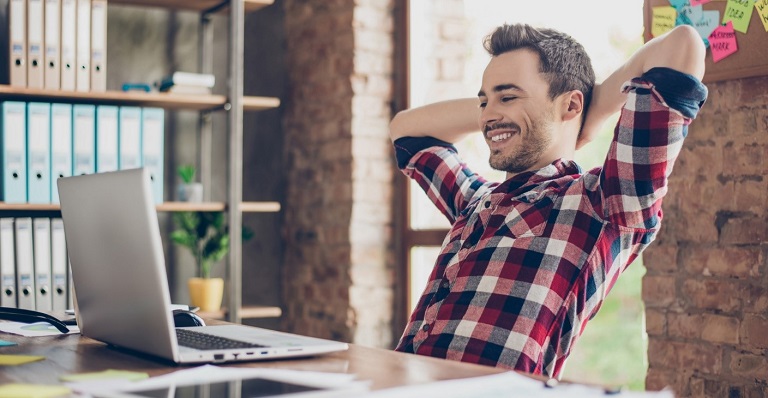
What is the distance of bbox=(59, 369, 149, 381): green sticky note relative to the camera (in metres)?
1.07

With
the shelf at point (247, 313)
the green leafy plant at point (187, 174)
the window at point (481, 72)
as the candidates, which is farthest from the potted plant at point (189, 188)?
the window at point (481, 72)

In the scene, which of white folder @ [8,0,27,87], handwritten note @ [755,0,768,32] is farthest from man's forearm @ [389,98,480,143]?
white folder @ [8,0,27,87]

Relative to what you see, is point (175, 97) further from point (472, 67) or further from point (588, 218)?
point (588, 218)

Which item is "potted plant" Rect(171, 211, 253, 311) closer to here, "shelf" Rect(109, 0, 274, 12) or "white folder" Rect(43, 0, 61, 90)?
"white folder" Rect(43, 0, 61, 90)

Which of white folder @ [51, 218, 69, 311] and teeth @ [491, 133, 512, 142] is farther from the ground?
teeth @ [491, 133, 512, 142]

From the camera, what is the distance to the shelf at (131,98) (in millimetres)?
2799

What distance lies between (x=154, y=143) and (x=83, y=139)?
22 centimetres

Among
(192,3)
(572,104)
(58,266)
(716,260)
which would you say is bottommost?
(58,266)

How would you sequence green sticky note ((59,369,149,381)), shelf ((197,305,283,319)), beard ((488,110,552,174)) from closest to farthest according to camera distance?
green sticky note ((59,369,149,381)) < beard ((488,110,552,174)) < shelf ((197,305,283,319))

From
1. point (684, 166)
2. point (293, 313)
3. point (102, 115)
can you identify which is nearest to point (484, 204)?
point (684, 166)

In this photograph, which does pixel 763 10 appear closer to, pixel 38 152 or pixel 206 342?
pixel 206 342

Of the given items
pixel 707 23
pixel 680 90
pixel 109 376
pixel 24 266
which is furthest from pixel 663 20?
pixel 24 266

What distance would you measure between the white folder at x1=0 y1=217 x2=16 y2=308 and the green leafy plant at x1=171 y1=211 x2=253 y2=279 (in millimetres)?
538

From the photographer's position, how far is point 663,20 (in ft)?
6.85
